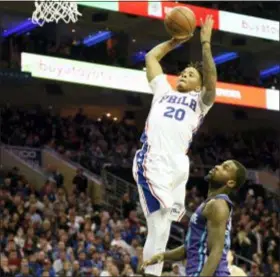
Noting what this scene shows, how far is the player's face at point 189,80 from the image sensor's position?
22.7ft

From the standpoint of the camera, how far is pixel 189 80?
6.93 metres

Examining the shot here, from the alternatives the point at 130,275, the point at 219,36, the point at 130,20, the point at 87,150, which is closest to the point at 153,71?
the point at 130,275

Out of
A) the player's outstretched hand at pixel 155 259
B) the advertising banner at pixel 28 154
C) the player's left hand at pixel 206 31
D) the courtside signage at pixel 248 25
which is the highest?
the courtside signage at pixel 248 25

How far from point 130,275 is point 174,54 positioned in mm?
15607

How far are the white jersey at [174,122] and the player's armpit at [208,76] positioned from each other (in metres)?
0.08

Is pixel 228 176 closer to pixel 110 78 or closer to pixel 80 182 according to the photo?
pixel 80 182

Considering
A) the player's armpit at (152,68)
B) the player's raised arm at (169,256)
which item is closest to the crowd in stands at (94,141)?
the player's armpit at (152,68)

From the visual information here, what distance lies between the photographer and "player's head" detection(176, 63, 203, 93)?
22.7ft

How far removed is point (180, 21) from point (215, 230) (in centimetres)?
181

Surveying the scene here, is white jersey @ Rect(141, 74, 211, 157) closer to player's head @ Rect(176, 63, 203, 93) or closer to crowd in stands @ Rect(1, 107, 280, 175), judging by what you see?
player's head @ Rect(176, 63, 203, 93)

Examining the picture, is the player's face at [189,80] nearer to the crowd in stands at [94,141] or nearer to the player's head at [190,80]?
the player's head at [190,80]

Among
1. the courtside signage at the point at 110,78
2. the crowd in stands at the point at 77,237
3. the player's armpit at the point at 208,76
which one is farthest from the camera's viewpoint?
the courtside signage at the point at 110,78

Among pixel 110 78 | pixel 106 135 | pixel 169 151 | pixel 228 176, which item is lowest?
pixel 228 176

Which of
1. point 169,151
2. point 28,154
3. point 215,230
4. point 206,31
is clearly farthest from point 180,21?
point 28,154
